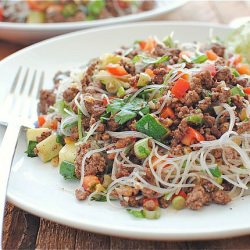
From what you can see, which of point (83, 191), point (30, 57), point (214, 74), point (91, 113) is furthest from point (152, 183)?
point (30, 57)

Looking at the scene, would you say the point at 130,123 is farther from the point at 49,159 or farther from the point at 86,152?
the point at 49,159

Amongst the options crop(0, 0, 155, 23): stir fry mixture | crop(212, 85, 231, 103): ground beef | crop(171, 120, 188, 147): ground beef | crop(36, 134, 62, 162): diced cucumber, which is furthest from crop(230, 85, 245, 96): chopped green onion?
crop(0, 0, 155, 23): stir fry mixture

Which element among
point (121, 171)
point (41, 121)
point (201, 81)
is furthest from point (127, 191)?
point (41, 121)

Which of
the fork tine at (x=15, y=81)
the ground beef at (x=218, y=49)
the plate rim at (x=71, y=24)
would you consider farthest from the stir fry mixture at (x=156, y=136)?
the plate rim at (x=71, y=24)

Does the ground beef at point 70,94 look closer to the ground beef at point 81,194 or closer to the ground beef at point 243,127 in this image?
the ground beef at point 81,194

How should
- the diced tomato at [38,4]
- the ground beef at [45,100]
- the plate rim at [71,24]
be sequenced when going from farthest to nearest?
the diced tomato at [38,4] → the plate rim at [71,24] → the ground beef at [45,100]

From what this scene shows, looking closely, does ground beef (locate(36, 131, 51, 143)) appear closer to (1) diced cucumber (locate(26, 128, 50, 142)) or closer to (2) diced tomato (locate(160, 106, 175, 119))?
(1) diced cucumber (locate(26, 128, 50, 142))
